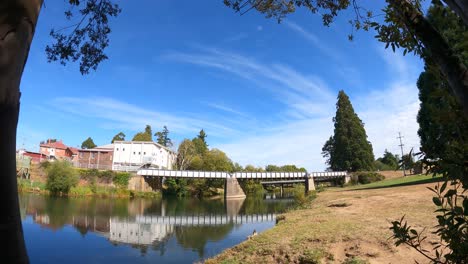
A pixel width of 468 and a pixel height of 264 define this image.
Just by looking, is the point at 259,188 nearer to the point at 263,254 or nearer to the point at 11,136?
the point at 263,254

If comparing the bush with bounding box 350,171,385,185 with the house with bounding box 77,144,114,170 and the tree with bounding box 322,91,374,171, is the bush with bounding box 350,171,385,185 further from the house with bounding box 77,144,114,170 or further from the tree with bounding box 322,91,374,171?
the house with bounding box 77,144,114,170

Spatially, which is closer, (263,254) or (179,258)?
(263,254)

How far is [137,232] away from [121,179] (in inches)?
1490

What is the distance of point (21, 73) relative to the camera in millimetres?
2248

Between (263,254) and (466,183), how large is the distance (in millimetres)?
8838

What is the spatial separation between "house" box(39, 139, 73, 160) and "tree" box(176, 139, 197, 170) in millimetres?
27587

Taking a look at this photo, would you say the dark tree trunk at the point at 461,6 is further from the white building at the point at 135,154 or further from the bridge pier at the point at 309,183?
the white building at the point at 135,154

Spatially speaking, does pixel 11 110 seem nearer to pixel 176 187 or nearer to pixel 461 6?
pixel 461 6

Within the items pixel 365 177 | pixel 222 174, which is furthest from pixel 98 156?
pixel 365 177

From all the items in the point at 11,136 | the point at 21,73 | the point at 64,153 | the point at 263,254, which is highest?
the point at 64,153

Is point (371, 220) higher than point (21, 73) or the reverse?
the reverse

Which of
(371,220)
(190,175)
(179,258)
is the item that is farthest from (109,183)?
(371,220)

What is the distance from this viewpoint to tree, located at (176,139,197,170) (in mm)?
88562

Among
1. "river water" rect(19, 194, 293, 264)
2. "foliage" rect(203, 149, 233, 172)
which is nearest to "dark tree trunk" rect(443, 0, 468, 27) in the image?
"river water" rect(19, 194, 293, 264)
